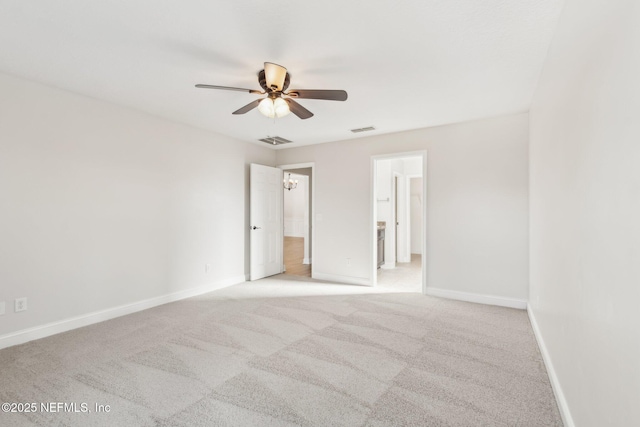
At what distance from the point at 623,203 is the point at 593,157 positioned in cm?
39

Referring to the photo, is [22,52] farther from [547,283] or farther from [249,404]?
[547,283]

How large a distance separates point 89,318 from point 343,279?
11.6 ft

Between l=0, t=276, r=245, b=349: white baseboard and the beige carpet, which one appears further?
l=0, t=276, r=245, b=349: white baseboard

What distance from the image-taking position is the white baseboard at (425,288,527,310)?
12.8 feet

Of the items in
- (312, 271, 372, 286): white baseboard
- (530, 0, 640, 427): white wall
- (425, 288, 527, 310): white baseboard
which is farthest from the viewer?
(312, 271, 372, 286): white baseboard

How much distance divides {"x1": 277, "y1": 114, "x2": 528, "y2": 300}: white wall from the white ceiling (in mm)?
607

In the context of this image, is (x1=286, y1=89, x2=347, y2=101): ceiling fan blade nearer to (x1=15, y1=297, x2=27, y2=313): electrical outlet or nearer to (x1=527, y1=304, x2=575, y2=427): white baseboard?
(x1=527, y1=304, x2=575, y2=427): white baseboard

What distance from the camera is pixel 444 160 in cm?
440

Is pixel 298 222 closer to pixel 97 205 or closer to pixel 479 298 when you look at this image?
pixel 479 298

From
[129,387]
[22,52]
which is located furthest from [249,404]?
[22,52]

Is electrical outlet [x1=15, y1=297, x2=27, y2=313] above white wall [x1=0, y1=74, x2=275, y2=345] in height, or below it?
below

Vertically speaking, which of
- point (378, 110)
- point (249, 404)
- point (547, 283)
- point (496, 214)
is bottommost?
point (249, 404)

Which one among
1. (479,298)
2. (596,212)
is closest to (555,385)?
(596,212)

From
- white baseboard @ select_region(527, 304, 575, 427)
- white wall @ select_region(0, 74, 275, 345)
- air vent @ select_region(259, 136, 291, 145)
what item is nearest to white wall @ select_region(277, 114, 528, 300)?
air vent @ select_region(259, 136, 291, 145)
